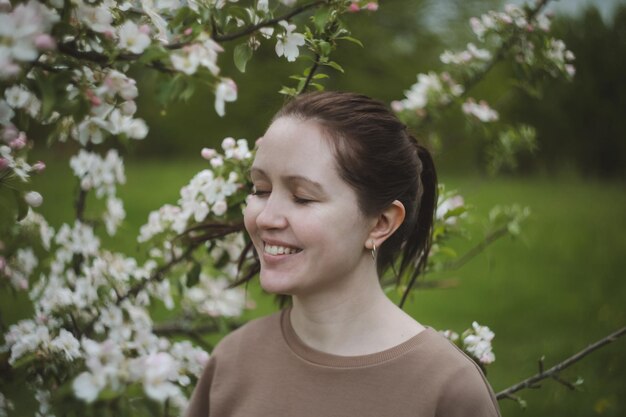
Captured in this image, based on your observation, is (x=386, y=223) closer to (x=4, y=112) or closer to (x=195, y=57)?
(x=195, y=57)

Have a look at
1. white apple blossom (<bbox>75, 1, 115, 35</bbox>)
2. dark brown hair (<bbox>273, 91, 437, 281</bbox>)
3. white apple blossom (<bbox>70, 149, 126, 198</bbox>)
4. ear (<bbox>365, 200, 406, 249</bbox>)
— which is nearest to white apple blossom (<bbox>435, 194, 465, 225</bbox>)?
dark brown hair (<bbox>273, 91, 437, 281</bbox>)

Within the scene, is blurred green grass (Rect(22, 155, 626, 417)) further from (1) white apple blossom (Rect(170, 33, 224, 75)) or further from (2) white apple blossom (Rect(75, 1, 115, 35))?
(2) white apple blossom (Rect(75, 1, 115, 35))

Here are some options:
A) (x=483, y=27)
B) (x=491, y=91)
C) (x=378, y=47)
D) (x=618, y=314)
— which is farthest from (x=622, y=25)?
(x=483, y=27)

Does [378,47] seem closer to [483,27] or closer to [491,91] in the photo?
[491,91]

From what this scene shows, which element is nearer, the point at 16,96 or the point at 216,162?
the point at 16,96

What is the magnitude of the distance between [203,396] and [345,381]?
1.59ft

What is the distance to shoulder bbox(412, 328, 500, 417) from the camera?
1.60m

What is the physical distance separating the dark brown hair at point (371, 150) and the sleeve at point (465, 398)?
450 millimetres

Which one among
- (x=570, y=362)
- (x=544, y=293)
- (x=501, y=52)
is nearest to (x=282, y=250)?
(x=570, y=362)

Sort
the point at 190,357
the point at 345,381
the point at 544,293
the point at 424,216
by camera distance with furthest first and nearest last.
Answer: the point at 544,293 → the point at 190,357 → the point at 424,216 → the point at 345,381

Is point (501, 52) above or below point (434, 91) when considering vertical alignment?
above

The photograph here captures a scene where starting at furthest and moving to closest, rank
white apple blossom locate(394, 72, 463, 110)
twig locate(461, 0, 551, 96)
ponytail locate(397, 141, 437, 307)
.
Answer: white apple blossom locate(394, 72, 463, 110) → twig locate(461, 0, 551, 96) → ponytail locate(397, 141, 437, 307)

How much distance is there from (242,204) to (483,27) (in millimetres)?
1250

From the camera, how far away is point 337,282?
1.78 metres
